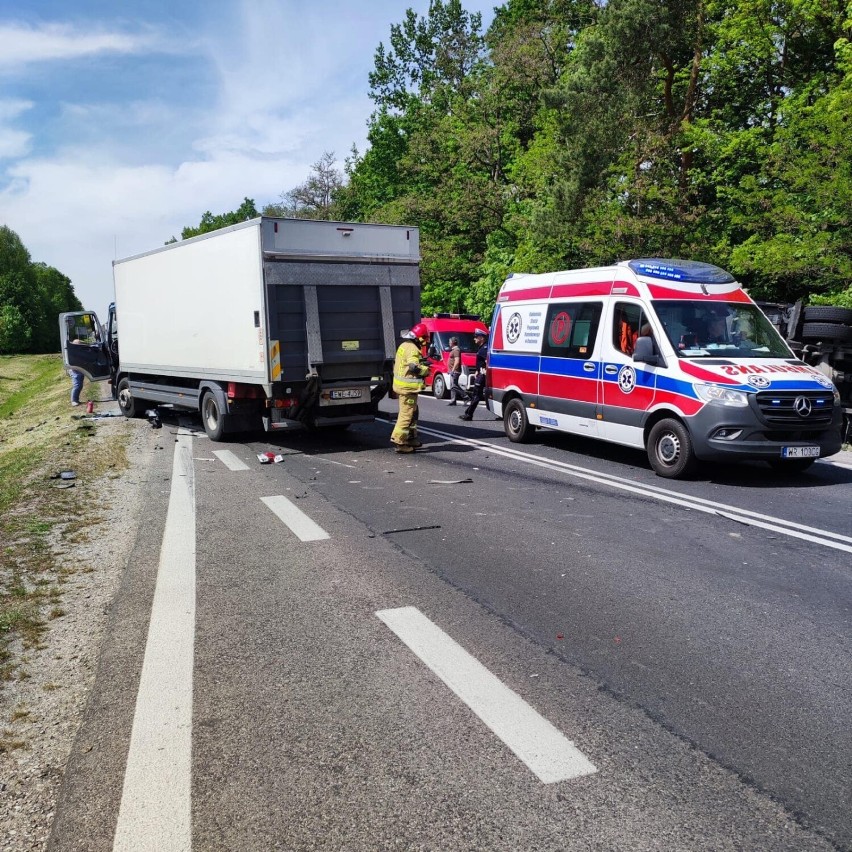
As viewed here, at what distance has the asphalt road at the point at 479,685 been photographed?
2838mm

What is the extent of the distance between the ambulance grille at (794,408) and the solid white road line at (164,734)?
6.49m

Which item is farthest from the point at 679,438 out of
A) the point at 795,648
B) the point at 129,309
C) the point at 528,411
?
the point at 129,309

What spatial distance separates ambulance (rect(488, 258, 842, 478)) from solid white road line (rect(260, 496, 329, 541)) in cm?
447

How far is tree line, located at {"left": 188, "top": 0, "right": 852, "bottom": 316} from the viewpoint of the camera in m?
17.9

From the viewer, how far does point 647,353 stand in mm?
9781

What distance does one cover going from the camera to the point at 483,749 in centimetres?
329

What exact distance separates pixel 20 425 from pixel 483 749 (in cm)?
2315

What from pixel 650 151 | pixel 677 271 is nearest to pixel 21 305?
pixel 650 151

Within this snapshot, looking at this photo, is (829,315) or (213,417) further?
(213,417)

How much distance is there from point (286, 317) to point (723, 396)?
616cm

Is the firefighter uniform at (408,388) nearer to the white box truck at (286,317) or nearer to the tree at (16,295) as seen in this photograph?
the white box truck at (286,317)

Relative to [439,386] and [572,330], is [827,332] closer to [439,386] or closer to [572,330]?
[572,330]

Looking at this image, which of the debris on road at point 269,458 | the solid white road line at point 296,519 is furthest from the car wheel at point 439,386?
the solid white road line at point 296,519

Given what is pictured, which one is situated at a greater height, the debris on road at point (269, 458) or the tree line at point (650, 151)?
the tree line at point (650, 151)
